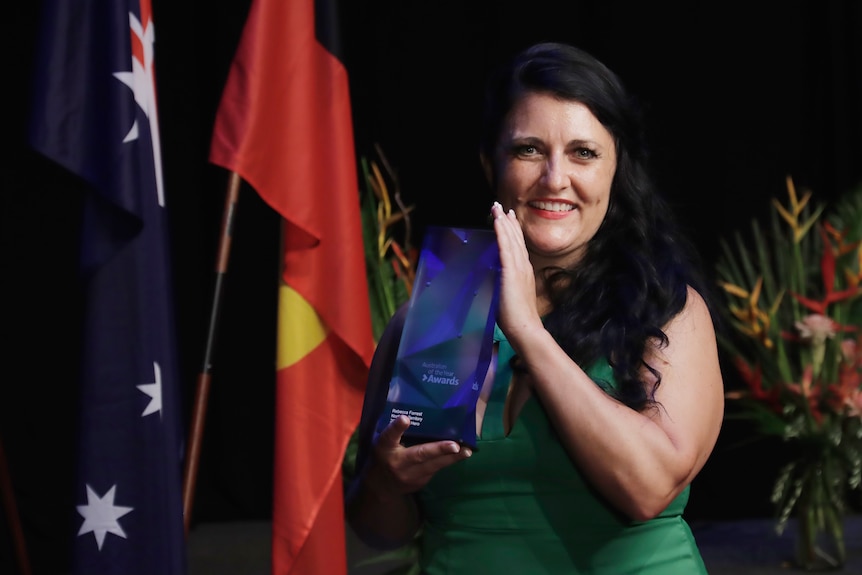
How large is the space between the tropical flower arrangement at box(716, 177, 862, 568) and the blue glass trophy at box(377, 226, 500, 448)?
2299 millimetres

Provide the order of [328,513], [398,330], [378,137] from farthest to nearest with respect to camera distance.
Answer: [378,137] < [328,513] < [398,330]

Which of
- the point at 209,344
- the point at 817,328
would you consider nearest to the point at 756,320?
the point at 817,328

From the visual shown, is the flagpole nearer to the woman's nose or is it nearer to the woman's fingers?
the woman's nose

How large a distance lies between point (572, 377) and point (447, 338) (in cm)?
14

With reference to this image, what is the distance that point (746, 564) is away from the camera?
13.0ft

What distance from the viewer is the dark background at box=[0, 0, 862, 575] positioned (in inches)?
172

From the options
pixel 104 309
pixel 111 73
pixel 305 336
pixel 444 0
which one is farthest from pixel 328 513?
pixel 444 0

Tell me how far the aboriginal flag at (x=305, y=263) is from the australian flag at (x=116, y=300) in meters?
0.33

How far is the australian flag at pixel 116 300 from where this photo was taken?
2215 millimetres

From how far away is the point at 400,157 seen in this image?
4.82m

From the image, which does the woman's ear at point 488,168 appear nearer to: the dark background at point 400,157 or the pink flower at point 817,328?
the pink flower at point 817,328

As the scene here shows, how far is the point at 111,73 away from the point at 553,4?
2.96 meters

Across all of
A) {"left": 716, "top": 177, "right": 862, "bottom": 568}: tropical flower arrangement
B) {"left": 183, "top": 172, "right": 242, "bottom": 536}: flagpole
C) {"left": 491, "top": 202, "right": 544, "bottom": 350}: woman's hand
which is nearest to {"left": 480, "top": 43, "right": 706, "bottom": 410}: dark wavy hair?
{"left": 491, "top": 202, "right": 544, "bottom": 350}: woman's hand

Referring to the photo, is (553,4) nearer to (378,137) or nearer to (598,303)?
(378,137)
